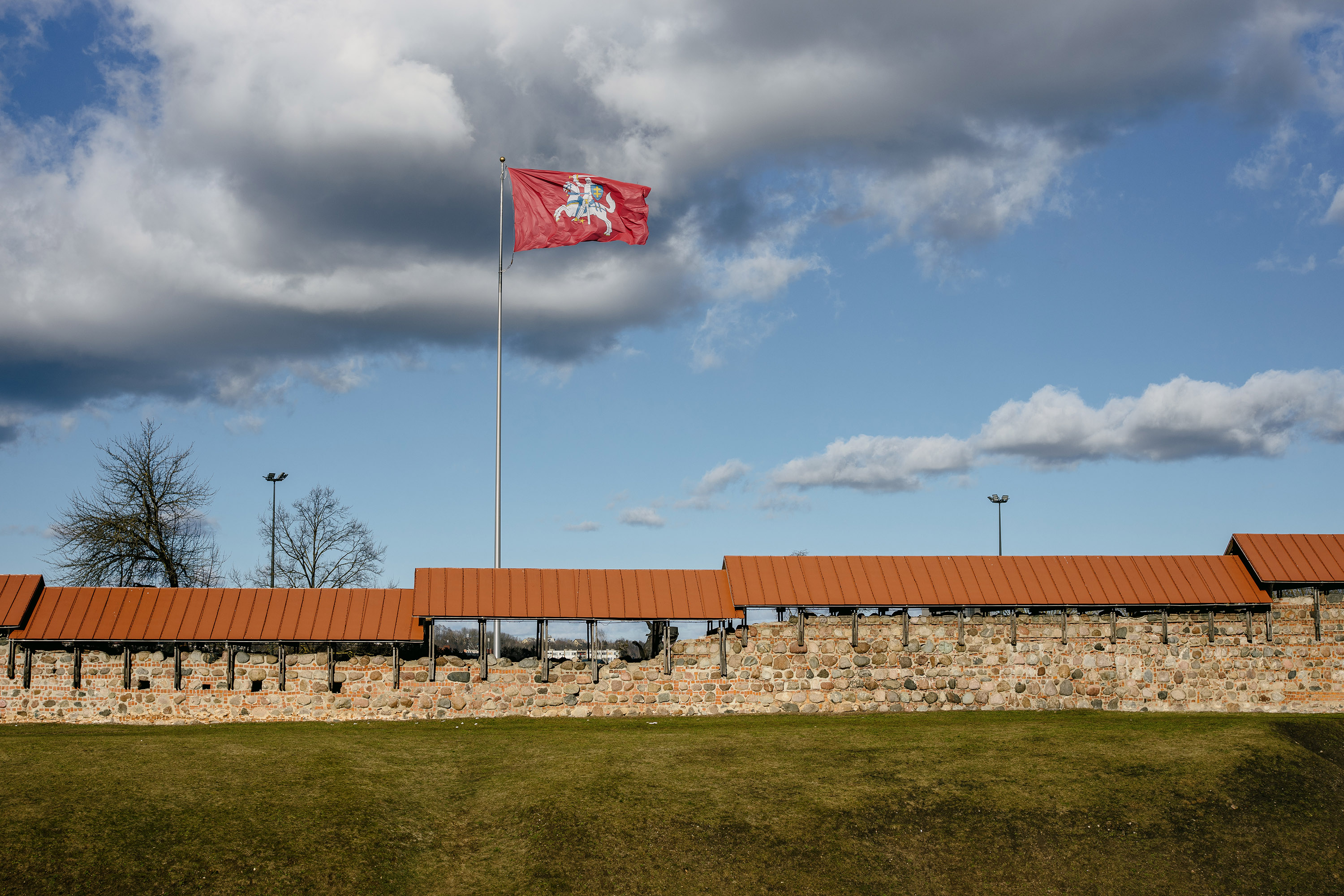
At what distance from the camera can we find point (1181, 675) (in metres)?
25.9

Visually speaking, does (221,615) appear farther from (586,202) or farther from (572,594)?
(586,202)

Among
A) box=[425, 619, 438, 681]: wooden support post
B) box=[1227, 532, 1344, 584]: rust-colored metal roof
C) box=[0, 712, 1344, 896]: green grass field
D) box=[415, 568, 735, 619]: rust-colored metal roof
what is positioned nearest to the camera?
box=[0, 712, 1344, 896]: green grass field

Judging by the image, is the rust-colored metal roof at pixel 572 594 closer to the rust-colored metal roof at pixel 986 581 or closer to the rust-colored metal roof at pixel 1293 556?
the rust-colored metal roof at pixel 986 581

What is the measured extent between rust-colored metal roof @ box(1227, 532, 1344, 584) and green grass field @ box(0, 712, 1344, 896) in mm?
6884

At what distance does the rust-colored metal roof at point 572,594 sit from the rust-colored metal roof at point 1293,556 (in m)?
13.7

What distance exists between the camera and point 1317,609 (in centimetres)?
2645

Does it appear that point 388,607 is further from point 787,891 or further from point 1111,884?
point 1111,884

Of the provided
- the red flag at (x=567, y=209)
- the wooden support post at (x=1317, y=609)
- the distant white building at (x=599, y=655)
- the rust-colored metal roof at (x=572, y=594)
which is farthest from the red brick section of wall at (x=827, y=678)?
the red flag at (x=567, y=209)

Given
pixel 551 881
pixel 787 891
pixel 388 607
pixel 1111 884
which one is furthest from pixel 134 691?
pixel 1111 884

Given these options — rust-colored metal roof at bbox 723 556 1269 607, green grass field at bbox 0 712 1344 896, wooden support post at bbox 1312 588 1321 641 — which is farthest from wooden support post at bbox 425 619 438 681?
wooden support post at bbox 1312 588 1321 641

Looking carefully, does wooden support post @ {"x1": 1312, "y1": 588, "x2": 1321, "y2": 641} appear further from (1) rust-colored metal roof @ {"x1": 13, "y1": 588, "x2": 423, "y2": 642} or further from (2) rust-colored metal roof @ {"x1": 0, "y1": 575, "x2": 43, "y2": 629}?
(2) rust-colored metal roof @ {"x1": 0, "y1": 575, "x2": 43, "y2": 629}

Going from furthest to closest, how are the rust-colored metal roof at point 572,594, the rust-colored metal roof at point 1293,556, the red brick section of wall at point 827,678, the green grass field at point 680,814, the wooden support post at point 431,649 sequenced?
the rust-colored metal roof at point 1293,556 → the rust-colored metal roof at point 572,594 → the wooden support post at point 431,649 → the red brick section of wall at point 827,678 → the green grass field at point 680,814

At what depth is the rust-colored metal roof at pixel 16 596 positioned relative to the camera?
24219 millimetres

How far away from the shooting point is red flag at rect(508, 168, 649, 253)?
1004 inches
